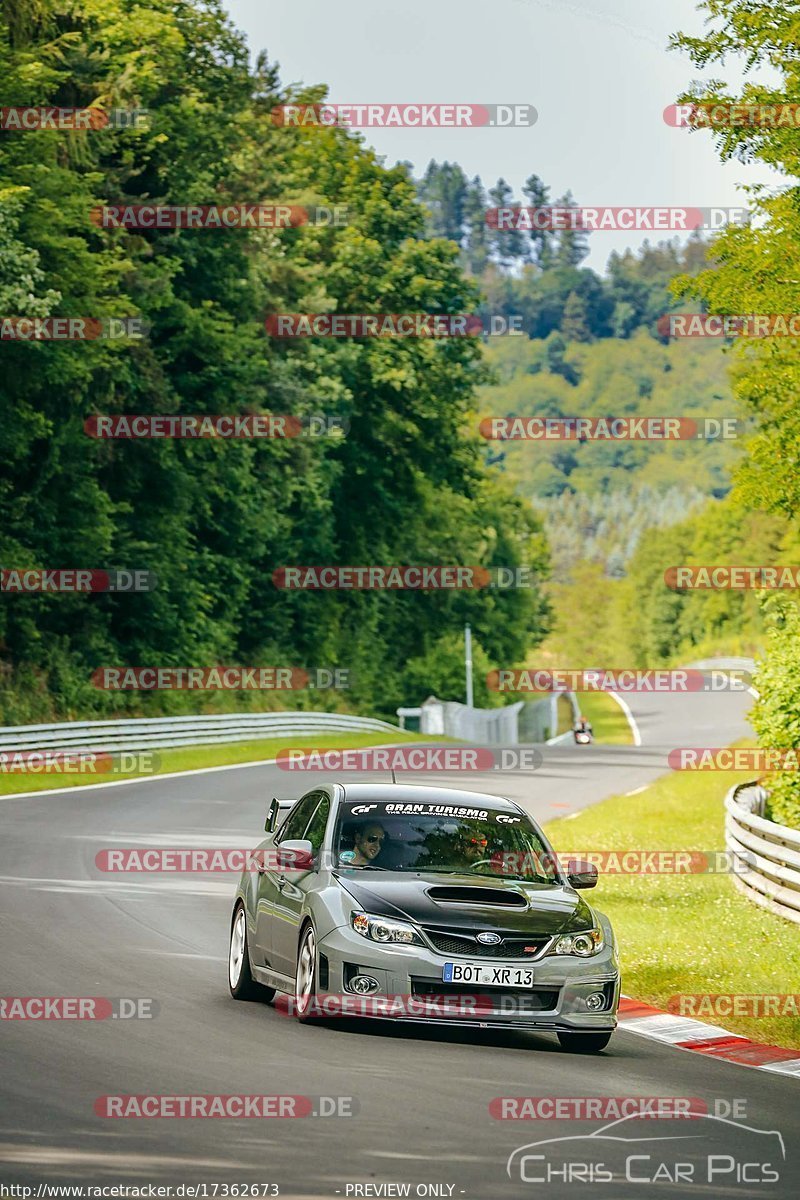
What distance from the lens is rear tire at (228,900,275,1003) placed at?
12484 mm

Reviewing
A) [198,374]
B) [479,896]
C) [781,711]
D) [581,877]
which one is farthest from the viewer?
[198,374]

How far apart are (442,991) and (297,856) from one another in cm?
142

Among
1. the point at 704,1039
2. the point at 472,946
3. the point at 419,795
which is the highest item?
the point at 419,795

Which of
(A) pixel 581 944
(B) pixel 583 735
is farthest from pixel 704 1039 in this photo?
(B) pixel 583 735

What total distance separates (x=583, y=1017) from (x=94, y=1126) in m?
3.74

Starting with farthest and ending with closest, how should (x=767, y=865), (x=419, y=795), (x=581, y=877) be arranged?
(x=767, y=865) → (x=419, y=795) → (x=581, y=877)

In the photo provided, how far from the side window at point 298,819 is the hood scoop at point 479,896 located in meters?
1.64

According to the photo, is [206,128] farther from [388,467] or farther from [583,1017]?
[583,1017]

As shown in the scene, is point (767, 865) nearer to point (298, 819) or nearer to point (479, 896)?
point (298, 819)

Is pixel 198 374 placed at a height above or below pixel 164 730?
above

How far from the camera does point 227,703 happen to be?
57531 millimetres

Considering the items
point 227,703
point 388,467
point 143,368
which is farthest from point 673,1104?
point 388,467

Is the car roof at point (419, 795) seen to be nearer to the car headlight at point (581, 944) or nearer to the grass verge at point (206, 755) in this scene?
the car headlight at point (581, 944)

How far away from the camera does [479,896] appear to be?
11.2 metres
